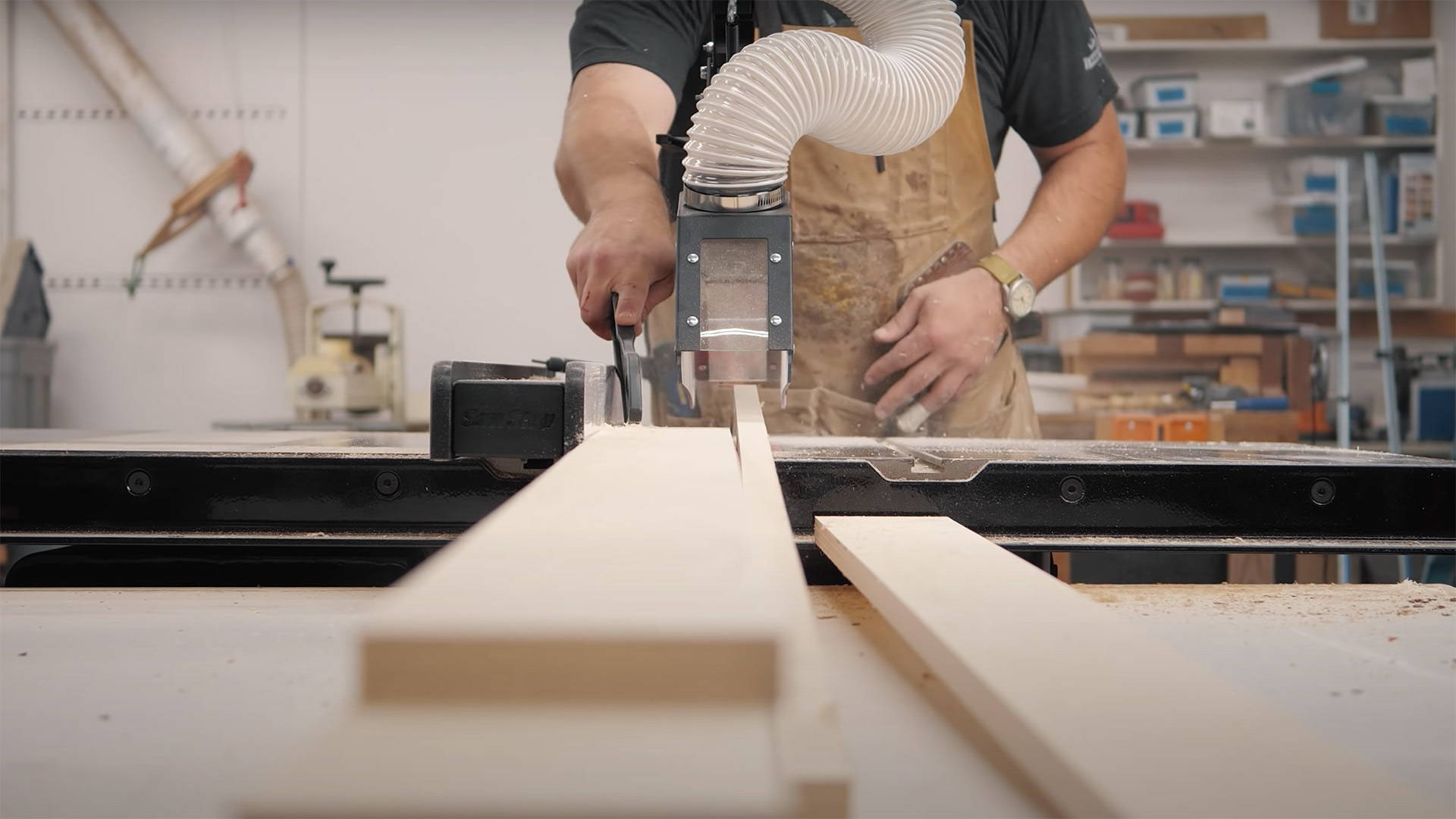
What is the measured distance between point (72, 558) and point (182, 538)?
214mm

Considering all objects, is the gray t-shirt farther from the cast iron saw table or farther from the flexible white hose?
the cast iron saw table

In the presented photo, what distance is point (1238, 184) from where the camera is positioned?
446cm

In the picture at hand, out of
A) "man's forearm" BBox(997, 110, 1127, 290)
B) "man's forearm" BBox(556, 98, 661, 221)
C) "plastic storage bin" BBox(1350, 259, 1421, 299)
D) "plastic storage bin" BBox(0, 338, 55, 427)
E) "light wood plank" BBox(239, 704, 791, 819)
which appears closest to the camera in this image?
"light wood plank" BBox(239, 704, 791, 819)

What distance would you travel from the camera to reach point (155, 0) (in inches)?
172

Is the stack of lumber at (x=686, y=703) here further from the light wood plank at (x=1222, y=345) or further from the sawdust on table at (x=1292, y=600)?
the light wood plank at (x=1222, y=345)

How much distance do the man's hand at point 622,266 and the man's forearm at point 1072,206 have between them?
3.26 ft

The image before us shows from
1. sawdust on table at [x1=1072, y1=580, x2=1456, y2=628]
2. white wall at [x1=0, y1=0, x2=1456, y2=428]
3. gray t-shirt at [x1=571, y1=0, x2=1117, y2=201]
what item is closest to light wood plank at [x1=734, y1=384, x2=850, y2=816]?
sawdust on table at [x1=1072, y1=580, x2=1456, y2=628]

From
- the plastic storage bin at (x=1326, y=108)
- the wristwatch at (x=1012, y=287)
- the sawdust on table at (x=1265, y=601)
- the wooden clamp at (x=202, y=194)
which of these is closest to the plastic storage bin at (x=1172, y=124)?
the plastic storage bin at (x=1326, y=108)

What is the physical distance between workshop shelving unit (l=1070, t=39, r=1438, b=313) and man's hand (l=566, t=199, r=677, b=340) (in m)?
3.48

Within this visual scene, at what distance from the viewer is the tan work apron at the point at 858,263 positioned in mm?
1958

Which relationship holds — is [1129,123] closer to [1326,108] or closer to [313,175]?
[1326,108]

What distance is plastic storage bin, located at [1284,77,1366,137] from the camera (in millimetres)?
4219

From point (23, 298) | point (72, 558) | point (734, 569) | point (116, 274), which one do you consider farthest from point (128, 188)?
point (734, 569)

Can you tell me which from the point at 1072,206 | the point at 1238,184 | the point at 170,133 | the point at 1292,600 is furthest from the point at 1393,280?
the point at 170,133
